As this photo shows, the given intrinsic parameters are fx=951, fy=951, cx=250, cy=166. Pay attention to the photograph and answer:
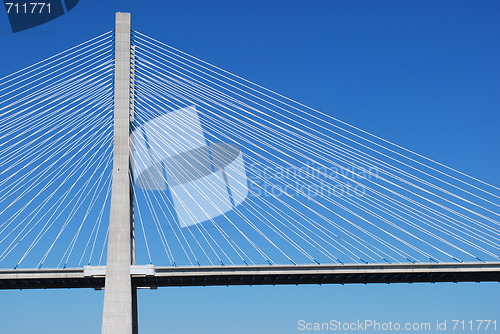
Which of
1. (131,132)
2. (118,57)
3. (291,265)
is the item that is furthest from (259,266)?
(118,57)

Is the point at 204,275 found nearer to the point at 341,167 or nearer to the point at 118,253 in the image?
the point at 118,253

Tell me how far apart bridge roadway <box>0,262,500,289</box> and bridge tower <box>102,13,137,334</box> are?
630 mm

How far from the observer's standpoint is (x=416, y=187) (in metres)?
46.1

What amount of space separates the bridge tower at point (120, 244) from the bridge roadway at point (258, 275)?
0.63m

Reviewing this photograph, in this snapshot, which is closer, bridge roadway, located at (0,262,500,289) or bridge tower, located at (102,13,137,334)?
bridge tower, located at (102,13,137,334)

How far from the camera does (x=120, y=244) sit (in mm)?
44969

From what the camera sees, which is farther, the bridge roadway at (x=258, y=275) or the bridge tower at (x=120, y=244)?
the bridge roadway at (x=258, y=275)

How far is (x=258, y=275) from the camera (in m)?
47.5

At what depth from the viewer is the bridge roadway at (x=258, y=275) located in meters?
45.6

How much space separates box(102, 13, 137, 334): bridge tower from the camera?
147 ft

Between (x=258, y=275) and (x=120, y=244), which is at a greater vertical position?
(x=120, y=244)

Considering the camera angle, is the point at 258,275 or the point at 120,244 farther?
the point at 258,275

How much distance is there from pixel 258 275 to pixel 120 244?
7226 mm

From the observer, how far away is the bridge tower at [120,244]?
44.8 meters
